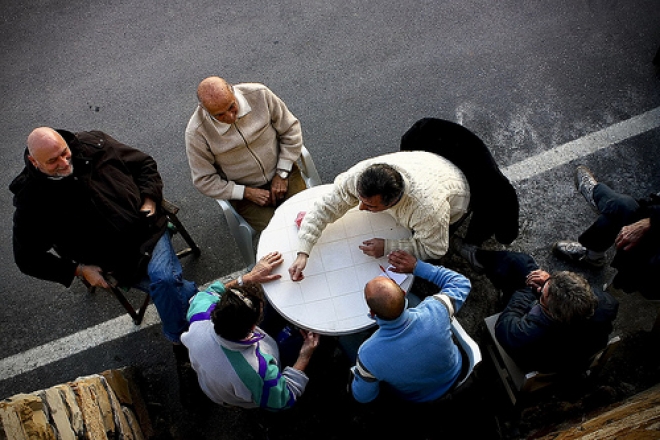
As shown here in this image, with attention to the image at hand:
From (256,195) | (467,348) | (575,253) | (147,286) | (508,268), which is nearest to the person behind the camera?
(467,348)

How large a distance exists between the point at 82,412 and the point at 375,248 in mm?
2006

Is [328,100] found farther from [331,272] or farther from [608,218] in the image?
[608,218]

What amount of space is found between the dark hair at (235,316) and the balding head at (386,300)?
653mm

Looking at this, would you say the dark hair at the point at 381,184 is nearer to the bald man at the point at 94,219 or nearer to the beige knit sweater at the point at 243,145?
the beige knit sweater at the point at 243,145

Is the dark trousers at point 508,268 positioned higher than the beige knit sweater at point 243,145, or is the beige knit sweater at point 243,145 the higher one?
the beige knit sweater at point 243,145

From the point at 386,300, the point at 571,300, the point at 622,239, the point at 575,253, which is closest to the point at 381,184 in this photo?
the point at 386,300

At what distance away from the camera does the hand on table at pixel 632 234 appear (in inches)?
129

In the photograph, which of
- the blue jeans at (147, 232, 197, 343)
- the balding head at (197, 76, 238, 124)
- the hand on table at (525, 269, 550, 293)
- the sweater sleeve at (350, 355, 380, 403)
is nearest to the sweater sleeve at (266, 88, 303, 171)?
the balding head at (197, 76, 238, 124)

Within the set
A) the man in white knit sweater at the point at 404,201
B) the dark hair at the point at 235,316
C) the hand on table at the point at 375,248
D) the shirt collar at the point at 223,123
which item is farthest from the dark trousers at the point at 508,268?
the shirt collar at the point at 223,123

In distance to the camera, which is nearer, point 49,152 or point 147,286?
point 49,152

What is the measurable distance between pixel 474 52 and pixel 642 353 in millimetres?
3020

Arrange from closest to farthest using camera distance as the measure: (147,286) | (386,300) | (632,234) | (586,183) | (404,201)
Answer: (386,300)
(404,201)
(632,234)
(147,286)
(586,183)

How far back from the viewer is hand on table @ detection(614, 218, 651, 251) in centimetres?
329

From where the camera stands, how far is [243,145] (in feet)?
12.2
